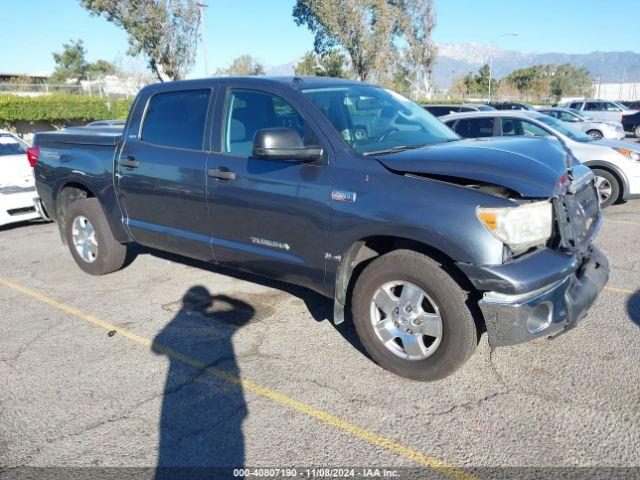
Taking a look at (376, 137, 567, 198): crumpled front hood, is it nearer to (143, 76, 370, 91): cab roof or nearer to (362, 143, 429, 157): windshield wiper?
(362, 143, 429, 157): windshield wiper

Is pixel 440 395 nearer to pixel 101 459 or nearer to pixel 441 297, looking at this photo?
pixel 441 297

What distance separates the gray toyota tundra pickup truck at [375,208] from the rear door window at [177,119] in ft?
0.05

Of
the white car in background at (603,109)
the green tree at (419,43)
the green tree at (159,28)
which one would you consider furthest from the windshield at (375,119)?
the green tree at (419,43)

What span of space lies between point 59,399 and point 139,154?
2.31 metres

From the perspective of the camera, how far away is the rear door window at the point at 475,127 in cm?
951

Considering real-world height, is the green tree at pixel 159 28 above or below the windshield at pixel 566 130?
above

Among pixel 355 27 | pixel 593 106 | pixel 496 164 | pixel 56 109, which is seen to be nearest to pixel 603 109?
pixel 593 106

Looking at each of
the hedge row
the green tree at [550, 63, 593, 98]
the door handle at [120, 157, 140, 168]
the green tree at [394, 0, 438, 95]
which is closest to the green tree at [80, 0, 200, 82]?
the hedge row

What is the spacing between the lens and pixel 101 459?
9.43 feet

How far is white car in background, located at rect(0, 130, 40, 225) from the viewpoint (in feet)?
26.6

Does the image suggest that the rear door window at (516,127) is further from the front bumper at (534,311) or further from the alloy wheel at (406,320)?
the alloy wheel at (406,320)

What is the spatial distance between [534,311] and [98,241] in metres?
4.36

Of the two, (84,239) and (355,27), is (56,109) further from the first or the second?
(84,239)

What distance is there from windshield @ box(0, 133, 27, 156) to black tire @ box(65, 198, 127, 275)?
408 centimetres
